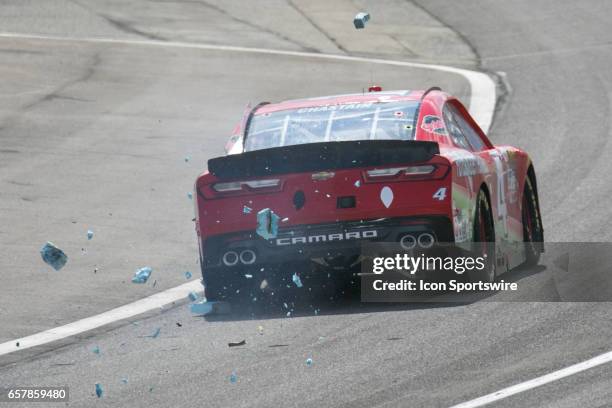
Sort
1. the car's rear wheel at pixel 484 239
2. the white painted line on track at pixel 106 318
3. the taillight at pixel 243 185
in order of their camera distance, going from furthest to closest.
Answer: the car's rear wheel at pixel 484 239 → the taillight at pixel 243 185 → the white painted line on track at pixel 106 318

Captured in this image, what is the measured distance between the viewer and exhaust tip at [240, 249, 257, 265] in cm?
992

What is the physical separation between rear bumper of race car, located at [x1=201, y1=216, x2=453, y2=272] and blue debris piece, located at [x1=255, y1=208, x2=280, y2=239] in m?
0.04

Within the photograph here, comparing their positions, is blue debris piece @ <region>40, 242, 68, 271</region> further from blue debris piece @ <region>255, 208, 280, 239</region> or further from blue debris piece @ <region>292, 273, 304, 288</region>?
blue debris piece @ <region>255, 208, 280, 239</region>

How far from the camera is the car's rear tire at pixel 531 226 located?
458 inches

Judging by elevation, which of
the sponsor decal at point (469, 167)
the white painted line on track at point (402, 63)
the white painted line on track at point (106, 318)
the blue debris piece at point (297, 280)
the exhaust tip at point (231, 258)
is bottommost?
the white painted line on track at point (402, 63)

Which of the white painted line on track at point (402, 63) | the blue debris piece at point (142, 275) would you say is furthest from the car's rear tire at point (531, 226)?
the white painted line on track at point (402, 63)

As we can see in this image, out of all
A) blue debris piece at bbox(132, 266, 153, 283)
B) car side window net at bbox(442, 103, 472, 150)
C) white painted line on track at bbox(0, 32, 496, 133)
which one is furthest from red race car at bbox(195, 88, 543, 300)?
white painted line on track at bbox(0, 32, 496, 133)

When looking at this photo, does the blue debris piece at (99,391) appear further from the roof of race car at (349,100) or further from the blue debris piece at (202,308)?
the roof of race car at (349,100)

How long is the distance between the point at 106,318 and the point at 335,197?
6.15 ft

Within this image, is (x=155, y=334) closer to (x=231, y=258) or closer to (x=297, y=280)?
(x=231, y=258)

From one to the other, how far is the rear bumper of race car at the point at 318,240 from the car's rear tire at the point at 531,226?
7.14ft

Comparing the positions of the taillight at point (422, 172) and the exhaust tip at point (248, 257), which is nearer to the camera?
the taillight at point (422, 172)

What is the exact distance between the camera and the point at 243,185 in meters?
9.88

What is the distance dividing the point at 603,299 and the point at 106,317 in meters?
3.43
